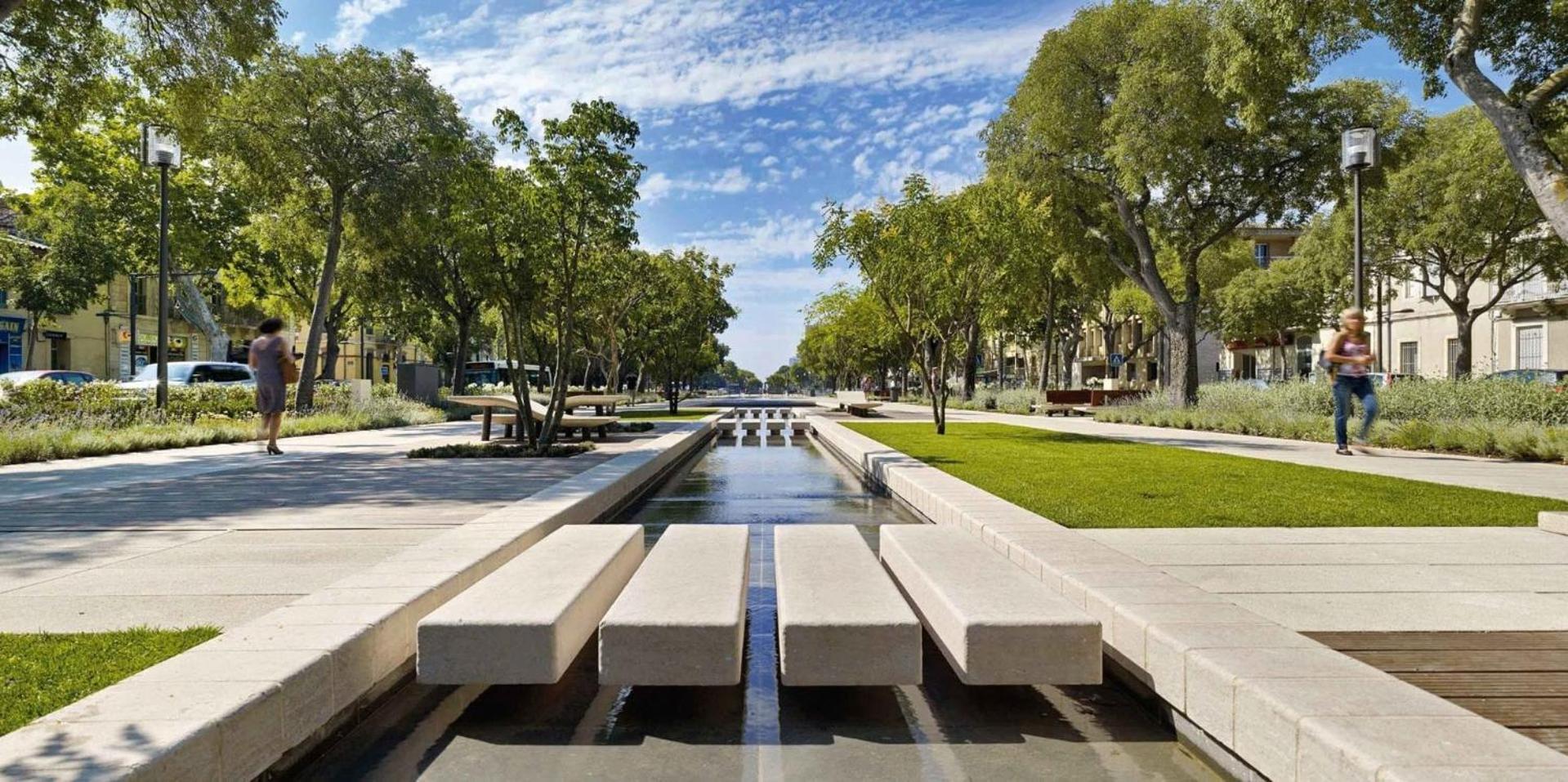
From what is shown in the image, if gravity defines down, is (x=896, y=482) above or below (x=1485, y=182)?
below

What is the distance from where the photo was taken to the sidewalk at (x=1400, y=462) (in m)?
9.30

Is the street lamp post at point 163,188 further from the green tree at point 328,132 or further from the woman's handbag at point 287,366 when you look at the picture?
the woman's handbag at point 287,366

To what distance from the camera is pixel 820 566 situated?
3.91m

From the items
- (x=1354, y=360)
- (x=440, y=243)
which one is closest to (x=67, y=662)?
(x=1354, y=360)

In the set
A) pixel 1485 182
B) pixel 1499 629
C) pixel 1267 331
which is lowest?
pixel 1499 629

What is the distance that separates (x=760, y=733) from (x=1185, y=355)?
2358cm

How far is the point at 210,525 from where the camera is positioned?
6504mm

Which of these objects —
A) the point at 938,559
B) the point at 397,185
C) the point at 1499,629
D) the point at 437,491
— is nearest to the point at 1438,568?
the point at 1499,629

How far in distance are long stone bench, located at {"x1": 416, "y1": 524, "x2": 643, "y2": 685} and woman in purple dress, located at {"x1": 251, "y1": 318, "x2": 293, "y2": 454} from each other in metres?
10.8

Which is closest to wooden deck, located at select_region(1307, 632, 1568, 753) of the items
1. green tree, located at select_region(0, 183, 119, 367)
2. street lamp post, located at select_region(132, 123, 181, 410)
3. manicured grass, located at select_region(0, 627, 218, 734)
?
manicured grass, located at select_region(0, 627, 218, 734)

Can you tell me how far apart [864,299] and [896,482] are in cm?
3586

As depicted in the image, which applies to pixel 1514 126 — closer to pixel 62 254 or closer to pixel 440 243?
pixel 440 243

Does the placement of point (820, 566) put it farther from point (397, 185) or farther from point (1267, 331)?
point (1267, 331)

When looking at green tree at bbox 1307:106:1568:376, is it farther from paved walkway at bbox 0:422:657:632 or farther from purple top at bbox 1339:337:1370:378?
paved walkway at bbox 0:422:657:632
